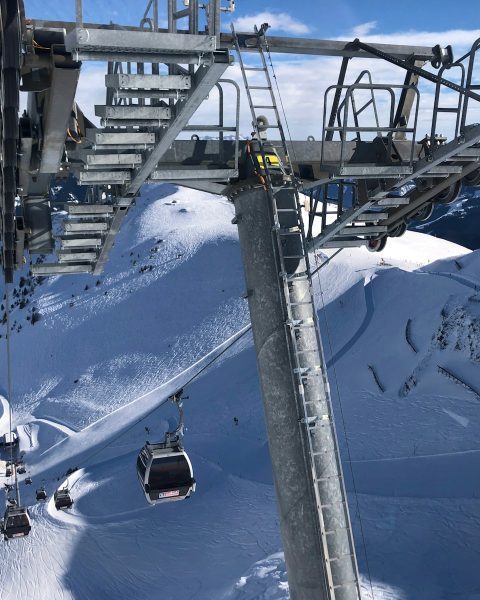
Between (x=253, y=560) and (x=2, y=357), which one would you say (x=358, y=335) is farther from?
(x=2, y=357)

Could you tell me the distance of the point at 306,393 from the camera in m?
8.30

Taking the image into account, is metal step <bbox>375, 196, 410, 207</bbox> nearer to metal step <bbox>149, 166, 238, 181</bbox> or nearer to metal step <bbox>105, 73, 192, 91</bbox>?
metal step <bbox>149, 166, 238, 181</bbox>

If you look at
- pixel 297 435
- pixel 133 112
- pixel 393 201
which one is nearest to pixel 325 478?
pixel 297 435

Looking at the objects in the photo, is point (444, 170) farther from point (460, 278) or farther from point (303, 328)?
point (460, 278)

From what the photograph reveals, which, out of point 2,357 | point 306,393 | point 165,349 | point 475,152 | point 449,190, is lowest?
point 2,357

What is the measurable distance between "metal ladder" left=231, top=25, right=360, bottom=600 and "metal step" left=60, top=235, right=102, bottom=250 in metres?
3.48

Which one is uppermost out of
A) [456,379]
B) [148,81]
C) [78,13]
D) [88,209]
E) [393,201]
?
[78,13]

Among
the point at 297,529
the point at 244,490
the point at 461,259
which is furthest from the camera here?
the point at 461,259

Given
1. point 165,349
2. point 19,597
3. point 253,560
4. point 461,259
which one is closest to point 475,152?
point 253,560

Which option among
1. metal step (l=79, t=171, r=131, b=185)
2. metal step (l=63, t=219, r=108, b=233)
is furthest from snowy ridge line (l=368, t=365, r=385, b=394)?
metal step (l=79, t=171, r=131, b=185)

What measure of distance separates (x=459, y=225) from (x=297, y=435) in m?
99.9

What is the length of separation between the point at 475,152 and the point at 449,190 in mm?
1471

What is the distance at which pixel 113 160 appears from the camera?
7582 mm

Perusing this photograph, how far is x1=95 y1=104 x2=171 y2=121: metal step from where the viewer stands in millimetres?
6441
